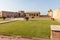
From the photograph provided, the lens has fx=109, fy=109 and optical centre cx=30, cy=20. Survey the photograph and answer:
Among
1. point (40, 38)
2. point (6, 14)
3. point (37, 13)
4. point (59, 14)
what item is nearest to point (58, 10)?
point (59, 14)

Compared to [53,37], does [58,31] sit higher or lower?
higher

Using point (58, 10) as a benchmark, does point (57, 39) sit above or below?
below

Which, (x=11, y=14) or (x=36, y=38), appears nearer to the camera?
(x=36, y=38)

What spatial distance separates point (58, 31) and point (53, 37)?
14.4 inches

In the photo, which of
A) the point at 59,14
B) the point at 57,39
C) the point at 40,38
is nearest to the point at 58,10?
the point at 59,14

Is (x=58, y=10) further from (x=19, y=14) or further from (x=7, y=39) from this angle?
(x=19, y=14)

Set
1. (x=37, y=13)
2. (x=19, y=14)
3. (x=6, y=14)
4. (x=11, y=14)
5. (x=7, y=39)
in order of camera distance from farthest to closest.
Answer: (x=19, y=14)
(x=11, y=14)
(x=6, y=14)
(x=37, y=13)
(x=7, y=39)

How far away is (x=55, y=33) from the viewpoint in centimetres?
466

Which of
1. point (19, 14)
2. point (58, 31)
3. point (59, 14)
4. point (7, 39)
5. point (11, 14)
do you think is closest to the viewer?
point (58, 31)

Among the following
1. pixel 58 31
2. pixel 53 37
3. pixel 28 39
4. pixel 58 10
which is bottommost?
pixel 28 39

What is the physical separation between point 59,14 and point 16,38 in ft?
38.2

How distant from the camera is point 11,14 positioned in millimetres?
50062

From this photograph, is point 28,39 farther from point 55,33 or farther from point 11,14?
point 11,14

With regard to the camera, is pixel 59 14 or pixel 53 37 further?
pixel 59 14
